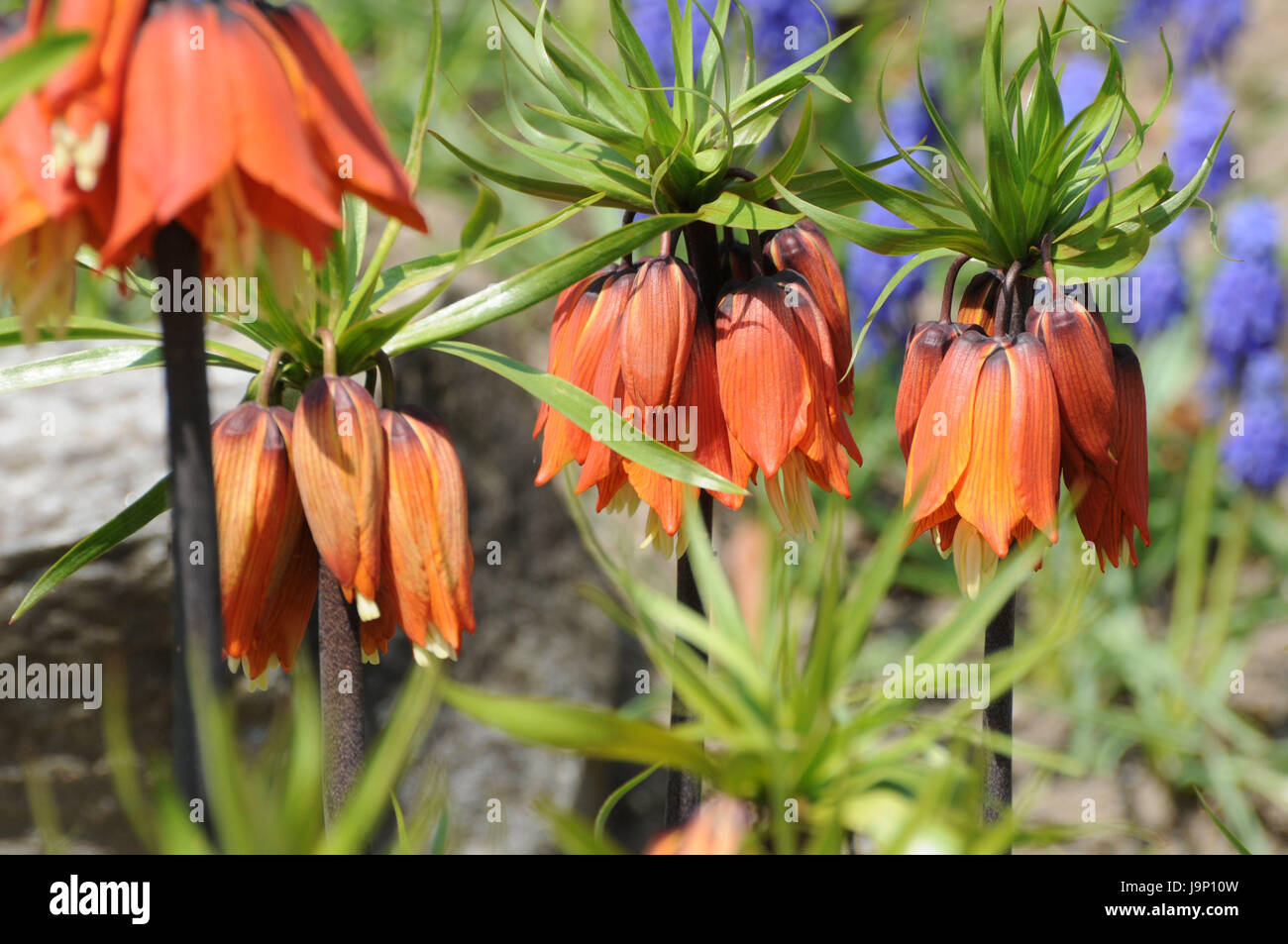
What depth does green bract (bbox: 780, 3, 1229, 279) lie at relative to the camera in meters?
0.94

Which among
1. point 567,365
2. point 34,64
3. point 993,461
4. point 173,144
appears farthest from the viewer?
point 567,365

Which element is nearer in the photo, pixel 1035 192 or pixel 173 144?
pixel 173 144

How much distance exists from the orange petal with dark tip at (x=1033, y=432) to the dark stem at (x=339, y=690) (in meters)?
0.54

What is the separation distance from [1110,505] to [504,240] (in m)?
0.56

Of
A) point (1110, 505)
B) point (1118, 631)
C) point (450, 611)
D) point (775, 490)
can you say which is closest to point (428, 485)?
point (450, 611)

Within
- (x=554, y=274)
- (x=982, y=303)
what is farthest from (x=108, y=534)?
(x=982, y=303)

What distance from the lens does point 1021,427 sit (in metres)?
0.94

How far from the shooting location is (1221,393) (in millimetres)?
2729

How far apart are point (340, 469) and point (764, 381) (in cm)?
36

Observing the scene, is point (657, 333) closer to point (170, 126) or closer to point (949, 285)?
point (949, 285)

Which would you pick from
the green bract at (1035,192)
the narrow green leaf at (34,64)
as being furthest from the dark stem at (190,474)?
the green bract at (1035,192)

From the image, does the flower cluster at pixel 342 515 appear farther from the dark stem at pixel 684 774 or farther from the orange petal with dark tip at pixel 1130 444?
the orange petal with dark tip at pixel 1130 444

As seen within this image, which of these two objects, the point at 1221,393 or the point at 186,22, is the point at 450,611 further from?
the point at 1221,393
